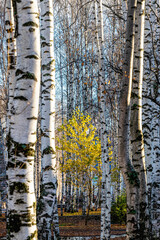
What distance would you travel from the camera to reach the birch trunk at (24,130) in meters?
2.74

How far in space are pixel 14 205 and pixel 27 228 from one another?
0.25 m

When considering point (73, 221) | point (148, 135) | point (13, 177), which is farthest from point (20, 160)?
point (73, 221)

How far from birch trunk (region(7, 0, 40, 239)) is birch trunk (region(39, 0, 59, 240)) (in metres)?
2.42

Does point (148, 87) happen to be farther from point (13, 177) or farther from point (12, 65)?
point (13, 177)

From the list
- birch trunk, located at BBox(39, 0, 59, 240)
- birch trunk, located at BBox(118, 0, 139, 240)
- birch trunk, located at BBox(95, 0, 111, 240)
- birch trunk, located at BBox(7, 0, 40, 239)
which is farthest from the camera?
birch trunk, located at BBox(95, 0, 111, 240)

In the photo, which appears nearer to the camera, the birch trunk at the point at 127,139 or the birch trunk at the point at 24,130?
the birch trunk at the point at 24,130

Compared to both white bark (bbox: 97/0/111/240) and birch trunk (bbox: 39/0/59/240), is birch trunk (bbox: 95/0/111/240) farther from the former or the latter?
birch trunk (bbox: 39/0/59/240)

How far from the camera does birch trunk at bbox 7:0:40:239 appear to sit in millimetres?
2744

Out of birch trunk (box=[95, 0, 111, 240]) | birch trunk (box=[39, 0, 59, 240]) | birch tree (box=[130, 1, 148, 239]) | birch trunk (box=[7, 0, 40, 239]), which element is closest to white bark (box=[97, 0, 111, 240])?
birch trunk (box=[95, 0, 111, 240])

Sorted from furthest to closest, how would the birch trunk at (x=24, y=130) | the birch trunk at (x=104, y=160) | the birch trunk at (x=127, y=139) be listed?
the birch trunk at (x=104, y=160), the birch trunk at (x=127, y=139), the birch trunk at (x=24, y=130)

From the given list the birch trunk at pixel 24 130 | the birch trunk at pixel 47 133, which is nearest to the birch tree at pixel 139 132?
the birch trunk at pixel 47 133

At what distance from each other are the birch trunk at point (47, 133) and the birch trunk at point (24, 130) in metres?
2.42

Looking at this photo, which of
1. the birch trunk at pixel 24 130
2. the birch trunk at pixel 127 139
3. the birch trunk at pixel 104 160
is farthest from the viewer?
the birch trunk at pixel 104 160

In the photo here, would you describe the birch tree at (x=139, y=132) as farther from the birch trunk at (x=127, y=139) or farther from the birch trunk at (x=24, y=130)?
the birch trunk at (x=24, y=130)
